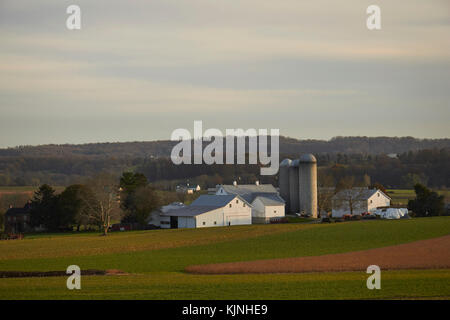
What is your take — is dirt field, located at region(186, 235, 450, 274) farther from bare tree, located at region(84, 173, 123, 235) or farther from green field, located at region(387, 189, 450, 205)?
green field, located at region(387, 189, 450, 205)

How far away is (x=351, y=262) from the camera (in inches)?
1136

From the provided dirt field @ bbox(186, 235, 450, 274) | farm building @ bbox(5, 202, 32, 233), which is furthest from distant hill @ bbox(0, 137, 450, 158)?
dirt field @ bbox(186, 235, 450, 274)

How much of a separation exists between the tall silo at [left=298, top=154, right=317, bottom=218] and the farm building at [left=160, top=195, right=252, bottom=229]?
8040mm

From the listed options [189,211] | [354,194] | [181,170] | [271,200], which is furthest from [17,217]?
[181,170]

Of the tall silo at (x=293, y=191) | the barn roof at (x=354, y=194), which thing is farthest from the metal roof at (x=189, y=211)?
the barn roof at (x=354, y=194)

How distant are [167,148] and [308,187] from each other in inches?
3950

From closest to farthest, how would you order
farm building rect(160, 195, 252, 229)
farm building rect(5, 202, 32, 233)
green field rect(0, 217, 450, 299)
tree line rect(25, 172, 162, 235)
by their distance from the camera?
green field rect(0, 217, 450, 299)
farm building rect(160, 195, 252, 229)
tree line rect(25, 172, 162, 235)
farm building rect(5, 202, 32, 233)

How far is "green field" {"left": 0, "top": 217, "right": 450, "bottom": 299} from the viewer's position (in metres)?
19.2

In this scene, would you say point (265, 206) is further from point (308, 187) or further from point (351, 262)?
point (351, 262)

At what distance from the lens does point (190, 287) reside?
2066cm

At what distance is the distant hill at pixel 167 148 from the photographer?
415 ft

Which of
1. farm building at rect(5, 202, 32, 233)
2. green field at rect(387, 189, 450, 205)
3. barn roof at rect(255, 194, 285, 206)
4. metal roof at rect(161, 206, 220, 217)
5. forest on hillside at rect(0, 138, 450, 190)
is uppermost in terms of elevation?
forest on hillside at rect(0, 138, 450, 190)
